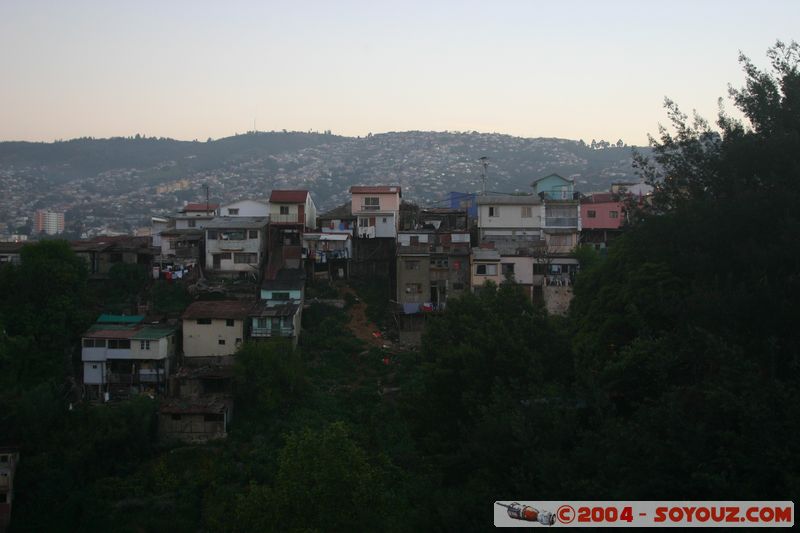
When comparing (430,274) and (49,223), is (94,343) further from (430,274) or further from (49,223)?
(49,223)

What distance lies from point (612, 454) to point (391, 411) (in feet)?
43.9

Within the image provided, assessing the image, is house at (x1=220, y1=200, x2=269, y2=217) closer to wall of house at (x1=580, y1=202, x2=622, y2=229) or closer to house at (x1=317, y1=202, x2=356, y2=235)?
house at (x1=317, y1=202, x2=356, y2=235)

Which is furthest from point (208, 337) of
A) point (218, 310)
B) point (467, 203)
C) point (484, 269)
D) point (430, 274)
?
point (467, 203)

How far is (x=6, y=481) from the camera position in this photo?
61.1 feet

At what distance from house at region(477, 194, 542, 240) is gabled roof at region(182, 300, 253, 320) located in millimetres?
9147

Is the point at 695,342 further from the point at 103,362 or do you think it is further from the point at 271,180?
the point at 271,180

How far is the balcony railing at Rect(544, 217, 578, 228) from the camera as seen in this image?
28.2 m

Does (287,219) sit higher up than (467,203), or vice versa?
(467,203)

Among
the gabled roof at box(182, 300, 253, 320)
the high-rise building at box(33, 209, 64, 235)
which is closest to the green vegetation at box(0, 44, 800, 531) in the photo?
the gabled roof at box(182, 300, 253, 320)

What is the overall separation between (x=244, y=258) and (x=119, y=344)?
19.2 ft

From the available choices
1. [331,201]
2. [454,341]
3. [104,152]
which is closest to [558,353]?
[454,341]

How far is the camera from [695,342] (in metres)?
9.06

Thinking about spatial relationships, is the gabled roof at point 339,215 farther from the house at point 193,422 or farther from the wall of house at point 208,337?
the house at point 193,422

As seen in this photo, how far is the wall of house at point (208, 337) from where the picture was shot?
2284cm
